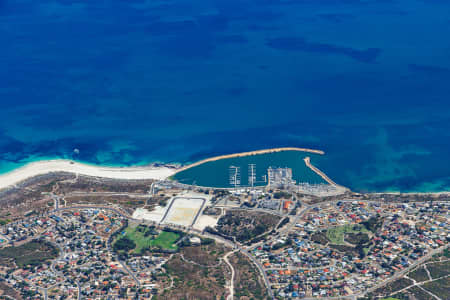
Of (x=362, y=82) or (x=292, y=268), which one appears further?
(x=362, y=82)

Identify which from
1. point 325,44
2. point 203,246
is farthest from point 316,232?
point 325,44

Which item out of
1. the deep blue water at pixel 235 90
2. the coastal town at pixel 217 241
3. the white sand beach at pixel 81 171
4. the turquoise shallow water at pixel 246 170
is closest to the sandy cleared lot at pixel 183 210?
the coastal town at pixel 217 241

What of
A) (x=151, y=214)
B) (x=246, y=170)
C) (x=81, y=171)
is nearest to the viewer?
(x=151, y=214)

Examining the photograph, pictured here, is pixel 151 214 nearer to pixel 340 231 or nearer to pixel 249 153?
pixel 249 153

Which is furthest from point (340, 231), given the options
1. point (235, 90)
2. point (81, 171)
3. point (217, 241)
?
point (235, 90)

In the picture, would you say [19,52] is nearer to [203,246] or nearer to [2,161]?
[2,161]
